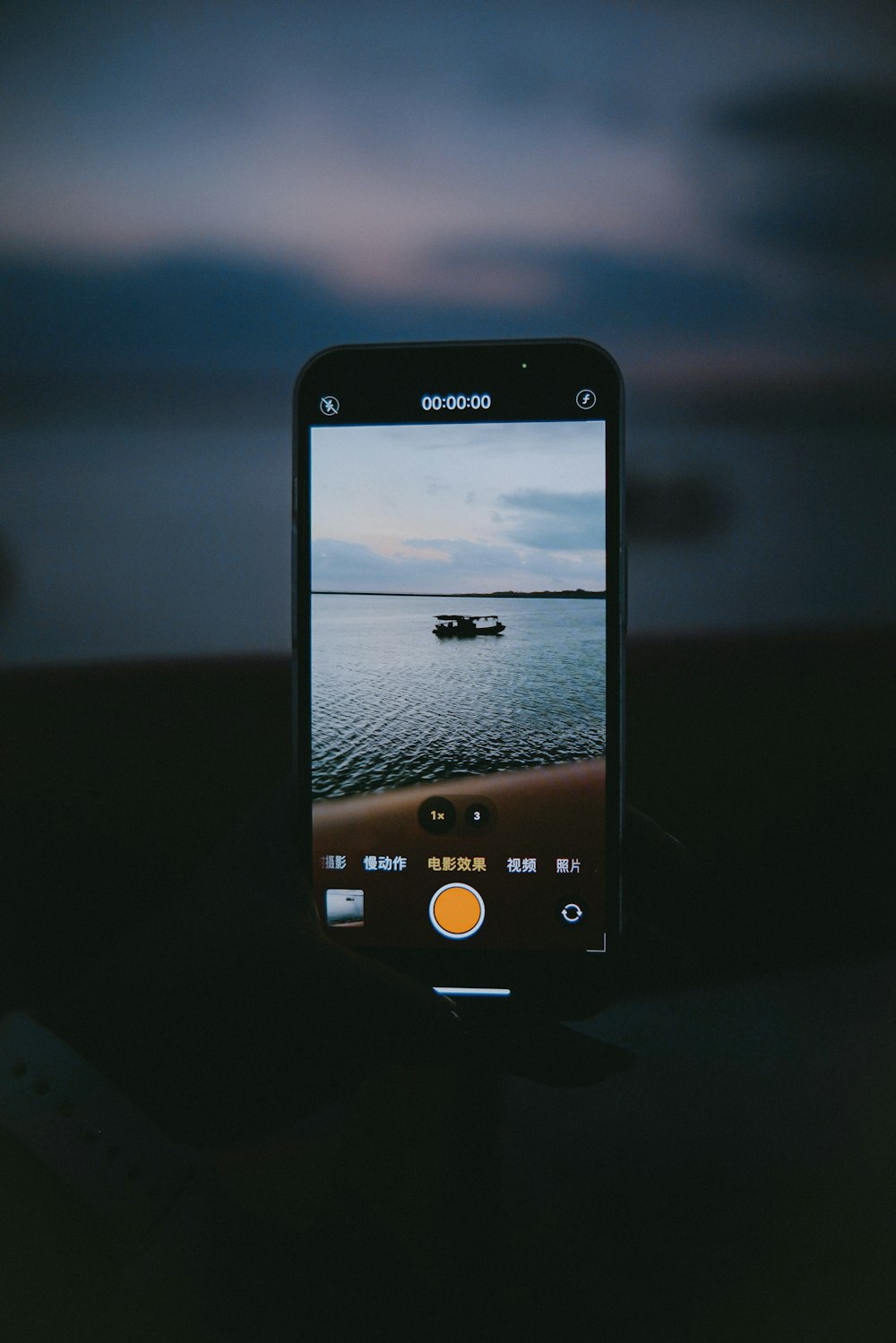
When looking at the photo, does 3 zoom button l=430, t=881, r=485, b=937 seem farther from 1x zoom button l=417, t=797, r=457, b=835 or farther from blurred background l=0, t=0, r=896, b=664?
blurred background l=0, t=0, r=896, b=664

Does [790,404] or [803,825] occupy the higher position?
[790,404]

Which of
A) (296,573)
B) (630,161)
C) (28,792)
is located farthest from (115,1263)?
(630,161)

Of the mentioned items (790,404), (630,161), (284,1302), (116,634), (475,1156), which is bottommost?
(284,1302)

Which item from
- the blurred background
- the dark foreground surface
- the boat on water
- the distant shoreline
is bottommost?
the dark foreground surface

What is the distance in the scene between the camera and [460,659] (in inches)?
14.4

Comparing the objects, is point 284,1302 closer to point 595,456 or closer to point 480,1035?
point 480,1035

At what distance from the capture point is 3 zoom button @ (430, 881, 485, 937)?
0.34 metres

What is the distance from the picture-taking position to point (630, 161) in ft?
1.87

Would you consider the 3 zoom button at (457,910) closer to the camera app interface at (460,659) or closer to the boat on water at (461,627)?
the camera app interface at (460,659)

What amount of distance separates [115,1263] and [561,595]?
337 mm

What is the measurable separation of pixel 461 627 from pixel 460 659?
0.02 meters

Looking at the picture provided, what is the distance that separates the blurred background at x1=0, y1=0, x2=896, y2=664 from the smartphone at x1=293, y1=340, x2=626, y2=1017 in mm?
257

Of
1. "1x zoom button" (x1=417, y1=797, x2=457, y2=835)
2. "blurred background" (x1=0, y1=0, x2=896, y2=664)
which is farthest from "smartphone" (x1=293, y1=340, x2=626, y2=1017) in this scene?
"blurred background" (x1=0, y1=0, x2=896, y2=664)

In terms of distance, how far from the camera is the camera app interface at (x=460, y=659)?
13.4 inches
